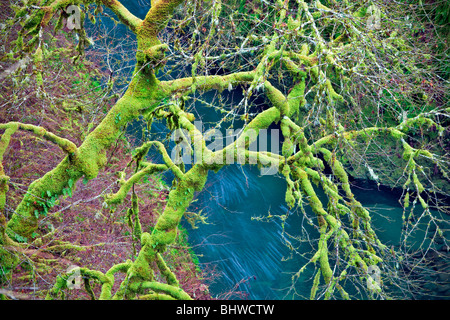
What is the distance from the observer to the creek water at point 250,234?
Answer: 818 centimetres

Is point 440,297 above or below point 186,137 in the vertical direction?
below

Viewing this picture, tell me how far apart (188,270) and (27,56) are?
5395mm

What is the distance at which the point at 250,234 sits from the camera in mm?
A: 8727

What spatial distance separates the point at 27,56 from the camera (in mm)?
3311

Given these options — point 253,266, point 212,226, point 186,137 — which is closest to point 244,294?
point 253,266

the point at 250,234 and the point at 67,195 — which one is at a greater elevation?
the point at 67,195

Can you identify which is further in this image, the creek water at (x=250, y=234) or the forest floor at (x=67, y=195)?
the creek water at (x=250, y=234)

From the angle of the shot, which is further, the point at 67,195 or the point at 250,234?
the point at 250,234

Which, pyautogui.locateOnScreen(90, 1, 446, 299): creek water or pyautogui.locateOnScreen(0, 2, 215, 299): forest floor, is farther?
pyautogui.locateOnScreen(90, 1, 446, 299): creek water

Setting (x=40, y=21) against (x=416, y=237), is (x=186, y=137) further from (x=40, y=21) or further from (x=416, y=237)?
(x=416, y=237)

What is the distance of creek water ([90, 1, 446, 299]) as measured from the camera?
818 cm

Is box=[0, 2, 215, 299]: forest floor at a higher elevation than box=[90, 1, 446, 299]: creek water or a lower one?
higher
